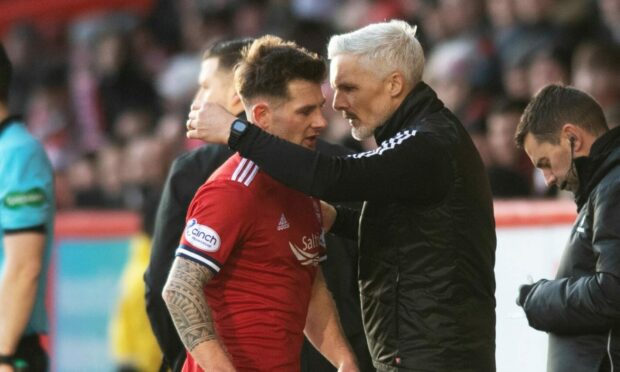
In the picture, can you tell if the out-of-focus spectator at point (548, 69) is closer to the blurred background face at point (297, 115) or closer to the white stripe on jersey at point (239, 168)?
the blurred background face at point (297, 115)

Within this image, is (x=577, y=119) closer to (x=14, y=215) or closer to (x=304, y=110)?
(x=304, y=110)

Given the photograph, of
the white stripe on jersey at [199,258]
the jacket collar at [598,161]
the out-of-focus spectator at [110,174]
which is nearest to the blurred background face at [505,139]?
the jacket collar at [598,161]

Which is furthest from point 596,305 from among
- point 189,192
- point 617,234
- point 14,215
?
point 14,215

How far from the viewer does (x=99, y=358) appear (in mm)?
9664

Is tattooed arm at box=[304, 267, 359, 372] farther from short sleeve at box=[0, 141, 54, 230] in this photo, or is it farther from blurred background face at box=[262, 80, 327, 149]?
short sleeve at box=[0, 141, 54, 230]

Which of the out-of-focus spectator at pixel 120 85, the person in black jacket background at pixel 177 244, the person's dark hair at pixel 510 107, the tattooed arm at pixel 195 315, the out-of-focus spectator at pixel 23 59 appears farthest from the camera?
the out-of-focus spectator at pixel 23 59

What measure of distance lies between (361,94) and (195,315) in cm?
95

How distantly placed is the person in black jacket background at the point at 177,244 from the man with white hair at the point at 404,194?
2.56 feet

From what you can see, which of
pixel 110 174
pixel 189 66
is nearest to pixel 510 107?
pixel 110 174

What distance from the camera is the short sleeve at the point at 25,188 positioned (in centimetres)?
498

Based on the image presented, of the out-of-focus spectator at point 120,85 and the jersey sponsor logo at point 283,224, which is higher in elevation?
the out-of-focus spectator at point 120,85

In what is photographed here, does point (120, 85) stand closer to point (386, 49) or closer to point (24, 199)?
point (24, 199)

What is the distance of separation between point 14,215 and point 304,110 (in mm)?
1294

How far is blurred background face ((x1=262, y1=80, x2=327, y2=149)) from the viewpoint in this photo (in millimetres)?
4281
